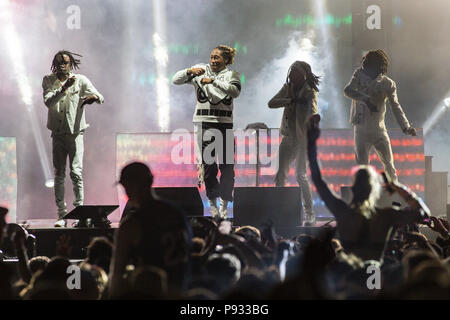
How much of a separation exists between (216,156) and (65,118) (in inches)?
70.5

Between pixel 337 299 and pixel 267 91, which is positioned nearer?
pixel 337 299

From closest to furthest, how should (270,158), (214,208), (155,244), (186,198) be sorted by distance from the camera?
(155,244) < (186,198) < (214,208) < (270,158)

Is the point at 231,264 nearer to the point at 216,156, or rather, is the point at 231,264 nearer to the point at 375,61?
the point at 216,156

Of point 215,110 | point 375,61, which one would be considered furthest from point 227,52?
point 375,61

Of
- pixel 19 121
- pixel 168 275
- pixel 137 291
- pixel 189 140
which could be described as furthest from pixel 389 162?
pixel 19 121

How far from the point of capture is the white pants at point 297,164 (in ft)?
25.0

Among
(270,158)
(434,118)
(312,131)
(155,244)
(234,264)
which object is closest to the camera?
(155,244)

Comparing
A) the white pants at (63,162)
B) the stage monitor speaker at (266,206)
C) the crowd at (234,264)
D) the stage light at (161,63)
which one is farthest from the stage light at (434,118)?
the crowd at (234,264)

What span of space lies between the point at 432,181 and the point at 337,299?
10.1 meters

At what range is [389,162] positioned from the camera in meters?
7.81

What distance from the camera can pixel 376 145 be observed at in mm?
7887

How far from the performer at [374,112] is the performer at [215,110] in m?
1.56
